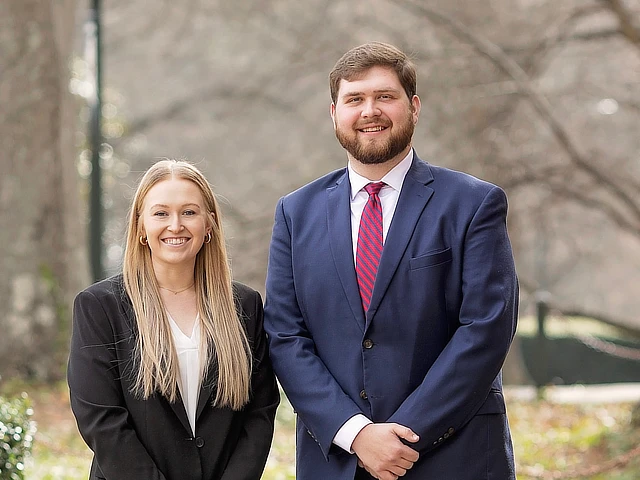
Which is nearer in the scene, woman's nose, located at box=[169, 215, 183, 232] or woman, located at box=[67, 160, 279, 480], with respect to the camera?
woman, located at box=[67, 160, 279, 480]

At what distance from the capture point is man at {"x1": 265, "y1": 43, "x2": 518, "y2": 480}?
3660 mm

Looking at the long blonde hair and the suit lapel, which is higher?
the long blonde hair

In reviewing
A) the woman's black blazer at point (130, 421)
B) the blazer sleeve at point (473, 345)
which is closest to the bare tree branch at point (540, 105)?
the blazer sleeve at point (473, 345)

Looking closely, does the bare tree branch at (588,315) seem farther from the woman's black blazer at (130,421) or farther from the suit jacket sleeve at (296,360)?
the woman's black blazer at (130,421)

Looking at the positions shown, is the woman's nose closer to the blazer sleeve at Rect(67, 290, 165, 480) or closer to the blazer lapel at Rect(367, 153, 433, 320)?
the blazer sleeve at Rect(67, 290, 165, 480)

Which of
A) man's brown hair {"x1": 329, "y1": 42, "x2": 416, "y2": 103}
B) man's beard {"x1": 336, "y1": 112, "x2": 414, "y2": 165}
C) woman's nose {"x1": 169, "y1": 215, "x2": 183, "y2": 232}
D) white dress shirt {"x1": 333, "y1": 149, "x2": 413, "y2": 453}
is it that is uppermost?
man's brown hair {"x1": 329, "y1": 42, "x2": 416, "y2": 103}

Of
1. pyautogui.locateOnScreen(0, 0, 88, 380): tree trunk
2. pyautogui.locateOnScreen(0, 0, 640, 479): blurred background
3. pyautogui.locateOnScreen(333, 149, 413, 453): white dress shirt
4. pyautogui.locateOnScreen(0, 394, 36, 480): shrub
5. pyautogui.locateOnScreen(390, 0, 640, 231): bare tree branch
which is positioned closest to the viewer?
pyautogui.locateOnScreen(333, 149, 413, 453): white dress shirt

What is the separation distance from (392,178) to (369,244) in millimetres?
286

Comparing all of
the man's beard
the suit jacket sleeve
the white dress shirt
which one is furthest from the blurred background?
the man's beard

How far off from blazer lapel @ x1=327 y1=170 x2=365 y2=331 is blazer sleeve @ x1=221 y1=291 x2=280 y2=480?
1.29 feet

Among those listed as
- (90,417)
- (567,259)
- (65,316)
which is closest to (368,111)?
(90,417)

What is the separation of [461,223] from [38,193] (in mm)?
8288

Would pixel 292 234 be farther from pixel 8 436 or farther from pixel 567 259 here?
pixel 567 259

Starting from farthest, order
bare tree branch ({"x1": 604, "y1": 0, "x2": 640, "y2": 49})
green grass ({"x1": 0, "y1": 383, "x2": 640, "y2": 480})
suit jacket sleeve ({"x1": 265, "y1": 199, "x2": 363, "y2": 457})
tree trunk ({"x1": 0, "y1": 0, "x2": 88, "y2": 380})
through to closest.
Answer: tree trunk ({"x1": 0, "y1": 0, "x2": 88, "y2": 380}) → bare tree branch ({"x1": 604, "y1": 0, "x2": 640, "y2": 49}) → green grass ({"x1": 0, "y1": 383, "x2": 640, "y2": 480}) → suit jacket sleeve ({"x1": 265, "y1": 199, "x2": 363, "y2": 457})
